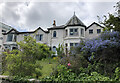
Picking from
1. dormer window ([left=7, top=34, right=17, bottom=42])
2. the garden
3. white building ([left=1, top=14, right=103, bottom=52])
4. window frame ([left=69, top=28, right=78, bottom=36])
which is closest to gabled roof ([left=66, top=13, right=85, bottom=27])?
white building ([left=1, top=14, right=103, bottom=52])

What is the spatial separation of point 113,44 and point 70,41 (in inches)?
527

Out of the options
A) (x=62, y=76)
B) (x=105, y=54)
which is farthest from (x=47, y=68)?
(x=105, y=54)

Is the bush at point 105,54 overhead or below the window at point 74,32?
below

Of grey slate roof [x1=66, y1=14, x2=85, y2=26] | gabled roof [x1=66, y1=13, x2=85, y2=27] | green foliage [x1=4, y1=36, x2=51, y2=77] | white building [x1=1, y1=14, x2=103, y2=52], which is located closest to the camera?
green foliage [x1=4, y1=36, x2=51, y2=77]

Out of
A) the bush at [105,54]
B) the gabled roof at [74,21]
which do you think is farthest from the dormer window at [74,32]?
the bush at [105,54]

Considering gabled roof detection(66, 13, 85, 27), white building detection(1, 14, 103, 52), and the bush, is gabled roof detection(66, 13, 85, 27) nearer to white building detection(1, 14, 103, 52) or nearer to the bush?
white building detection(1, 14, 103, 52)

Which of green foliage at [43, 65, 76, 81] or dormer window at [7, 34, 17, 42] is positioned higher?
dormer window at [7, 34, 17, 42]

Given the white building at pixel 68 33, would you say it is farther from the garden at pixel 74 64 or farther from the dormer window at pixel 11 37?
the garden at pixel 74 64

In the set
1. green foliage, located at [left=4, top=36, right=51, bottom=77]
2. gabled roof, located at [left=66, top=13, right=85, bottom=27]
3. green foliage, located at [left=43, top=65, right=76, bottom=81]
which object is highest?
gabled roof, located at [left=66, top=13, right=85, bottom=27]

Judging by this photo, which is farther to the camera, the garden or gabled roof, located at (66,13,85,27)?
gabled roof, located at (66,13,85,27)

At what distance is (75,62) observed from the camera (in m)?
Answer: 6.86

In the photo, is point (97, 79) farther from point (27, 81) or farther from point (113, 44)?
point (27, 81)

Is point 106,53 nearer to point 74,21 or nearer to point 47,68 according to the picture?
point 47,68

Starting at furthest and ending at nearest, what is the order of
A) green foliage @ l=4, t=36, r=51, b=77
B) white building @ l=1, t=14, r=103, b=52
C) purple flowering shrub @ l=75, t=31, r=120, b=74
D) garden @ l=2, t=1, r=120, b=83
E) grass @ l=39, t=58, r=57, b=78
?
1. white building @ l=1, t=14, r=103, b=52
2. grass @ l=39, t=58, r=57, b=78
3. purple flowering shrub @ l=75, t=31, r=120, b=74
4. green foliage @ l=4, t=36, r=51, b=77
5. garden @ l=2, t=1, r=120, b=83
